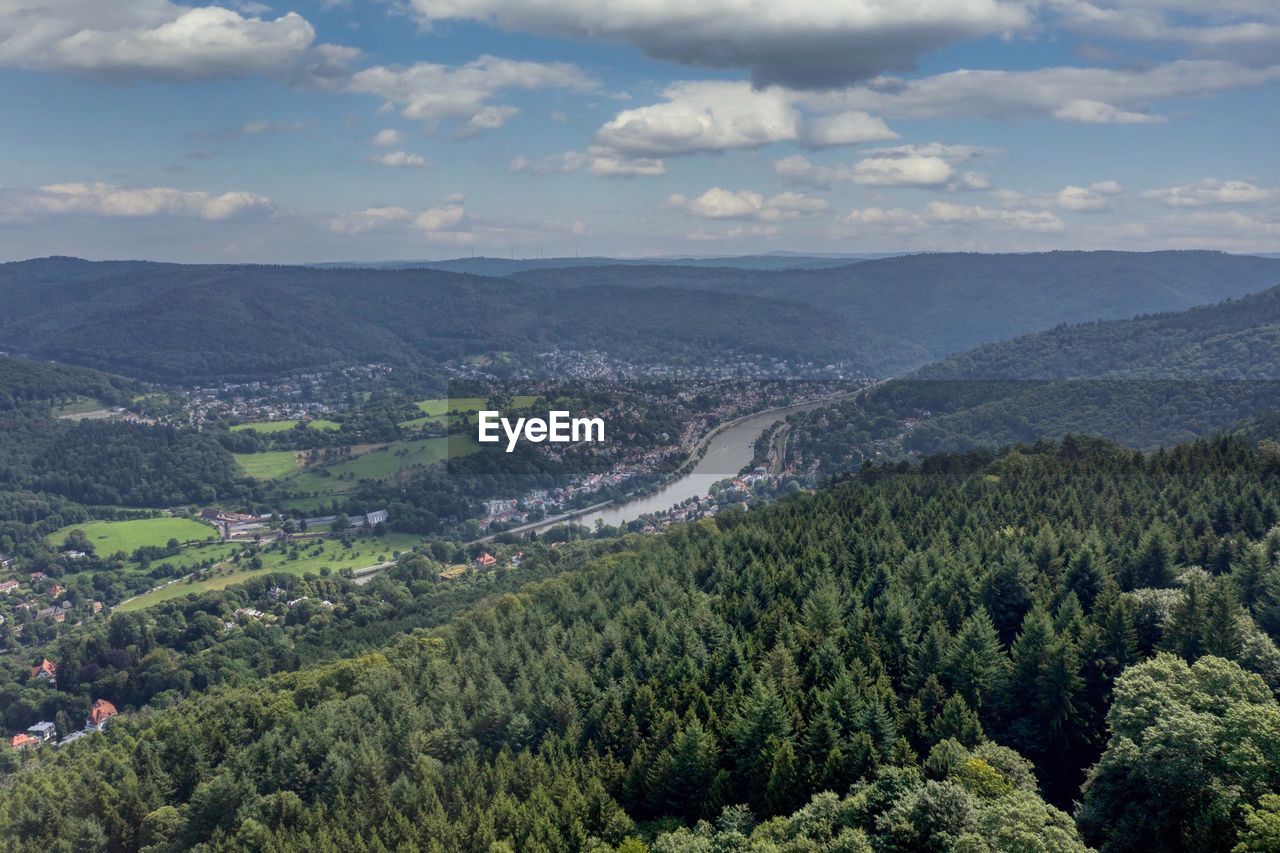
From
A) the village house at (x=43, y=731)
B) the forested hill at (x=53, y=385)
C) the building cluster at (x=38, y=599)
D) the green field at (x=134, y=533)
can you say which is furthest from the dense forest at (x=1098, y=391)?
the forested hill at (x=53, y=385)

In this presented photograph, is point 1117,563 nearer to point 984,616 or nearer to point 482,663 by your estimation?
point 984,616

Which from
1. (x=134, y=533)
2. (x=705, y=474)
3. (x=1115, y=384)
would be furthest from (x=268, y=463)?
(x=1115, y=384)

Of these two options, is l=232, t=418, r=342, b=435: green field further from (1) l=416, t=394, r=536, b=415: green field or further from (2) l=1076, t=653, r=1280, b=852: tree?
(2) l=1076, t=653, r=1280, b=852: tree

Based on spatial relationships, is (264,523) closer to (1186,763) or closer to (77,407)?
(77,407)

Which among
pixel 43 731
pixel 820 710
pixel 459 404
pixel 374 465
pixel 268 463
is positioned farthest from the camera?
pixel 459 404

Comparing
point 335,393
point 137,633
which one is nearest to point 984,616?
point 137,633
